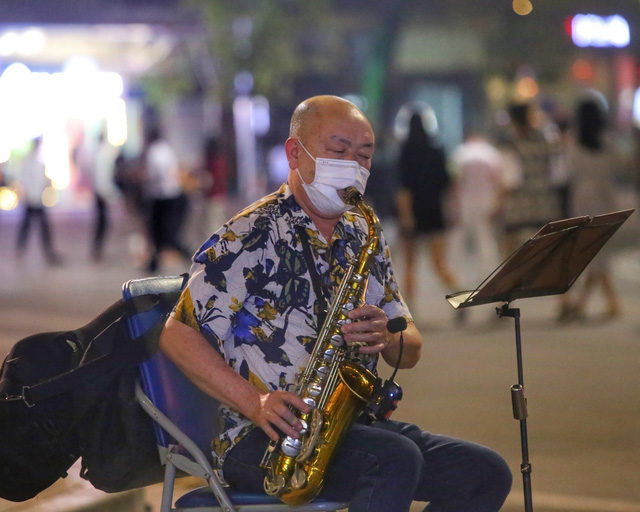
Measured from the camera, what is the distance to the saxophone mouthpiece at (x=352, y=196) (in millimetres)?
3271

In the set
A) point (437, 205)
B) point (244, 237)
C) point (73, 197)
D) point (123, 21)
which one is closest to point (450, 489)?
point (244, 237)

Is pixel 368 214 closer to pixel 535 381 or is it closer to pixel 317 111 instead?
pixel 317 111

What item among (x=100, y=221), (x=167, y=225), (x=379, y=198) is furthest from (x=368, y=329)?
(x=100, y=221)

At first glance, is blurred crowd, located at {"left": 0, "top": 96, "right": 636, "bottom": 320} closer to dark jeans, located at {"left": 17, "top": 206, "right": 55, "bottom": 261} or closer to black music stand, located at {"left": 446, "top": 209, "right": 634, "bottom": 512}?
dark jeans, located at {"left": 17, "top": 206, "right": 55, "bottom": 261}

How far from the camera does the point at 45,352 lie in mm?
3234

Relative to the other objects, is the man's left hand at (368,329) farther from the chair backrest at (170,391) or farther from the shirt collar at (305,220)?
the chair backrest at (170,391)

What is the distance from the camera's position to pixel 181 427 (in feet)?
10.8

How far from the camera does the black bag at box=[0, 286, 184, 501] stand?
124 inches

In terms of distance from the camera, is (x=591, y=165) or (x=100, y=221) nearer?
(x=591, y=165)

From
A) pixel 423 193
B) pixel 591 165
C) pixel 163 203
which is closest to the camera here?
pixel 591 165

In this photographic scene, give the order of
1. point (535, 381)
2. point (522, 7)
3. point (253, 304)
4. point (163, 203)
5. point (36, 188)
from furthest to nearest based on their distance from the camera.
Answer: point (522, 7) → point (36, 188) → point (163, 203) → point (535, 381) → point (253, 304)

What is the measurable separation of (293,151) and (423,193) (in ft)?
22.0

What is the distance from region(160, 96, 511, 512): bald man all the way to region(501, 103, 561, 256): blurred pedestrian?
21.1 feet

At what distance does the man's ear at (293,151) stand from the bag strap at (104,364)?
2.13 ft
